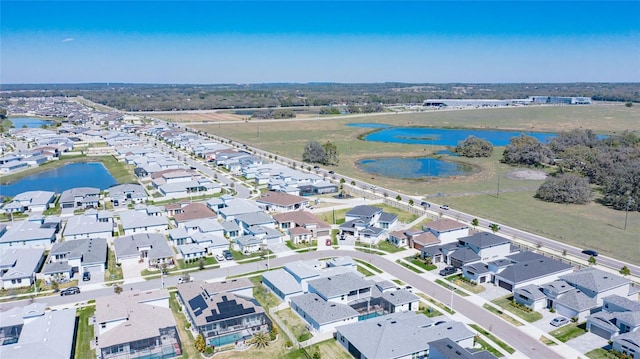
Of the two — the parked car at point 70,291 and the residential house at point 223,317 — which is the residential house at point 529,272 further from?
the parked car at point 70,291

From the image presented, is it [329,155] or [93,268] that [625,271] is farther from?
[329,155]

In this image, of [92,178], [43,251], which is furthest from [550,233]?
[92,178]

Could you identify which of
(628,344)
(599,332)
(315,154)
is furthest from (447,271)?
(315,154)

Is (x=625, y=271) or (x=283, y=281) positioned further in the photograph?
(x=625, y=271)

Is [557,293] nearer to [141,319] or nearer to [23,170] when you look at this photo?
[141,319]

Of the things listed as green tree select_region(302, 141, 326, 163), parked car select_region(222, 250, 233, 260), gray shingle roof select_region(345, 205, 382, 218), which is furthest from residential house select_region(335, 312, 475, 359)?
green tree select_region(302, 141, 326, 163)
